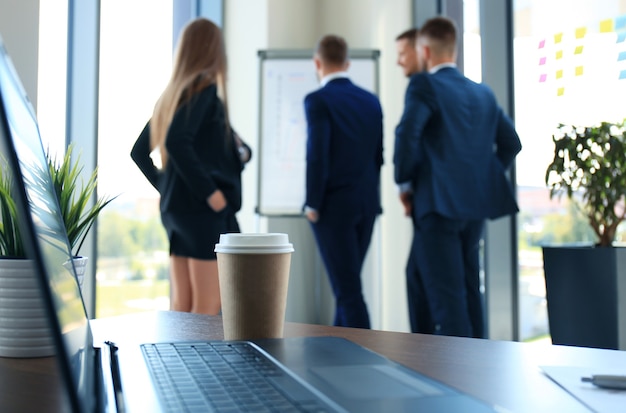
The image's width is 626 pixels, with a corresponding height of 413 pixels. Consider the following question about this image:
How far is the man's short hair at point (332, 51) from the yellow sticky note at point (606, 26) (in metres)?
1.26

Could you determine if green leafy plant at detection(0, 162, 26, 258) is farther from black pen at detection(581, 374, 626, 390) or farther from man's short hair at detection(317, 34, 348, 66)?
man's short hair at detection(317, 34, 348, 66)

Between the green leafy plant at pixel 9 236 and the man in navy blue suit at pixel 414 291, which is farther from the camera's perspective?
the man in navy blue suit at pixel 414 291

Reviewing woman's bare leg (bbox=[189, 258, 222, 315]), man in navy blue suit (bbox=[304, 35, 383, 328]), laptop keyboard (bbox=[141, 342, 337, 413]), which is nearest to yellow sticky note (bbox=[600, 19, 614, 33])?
man in navy blue suit (bbox=[304, 35, 383, 328])

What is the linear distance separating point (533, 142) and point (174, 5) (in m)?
2.13

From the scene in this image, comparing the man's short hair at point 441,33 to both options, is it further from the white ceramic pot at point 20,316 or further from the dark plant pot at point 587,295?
the white ceramic pot at point 20,316

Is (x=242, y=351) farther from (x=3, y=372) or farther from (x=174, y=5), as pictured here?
(x=174, y=5)

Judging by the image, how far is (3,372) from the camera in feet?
2.35

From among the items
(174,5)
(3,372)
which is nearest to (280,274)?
(3,372)

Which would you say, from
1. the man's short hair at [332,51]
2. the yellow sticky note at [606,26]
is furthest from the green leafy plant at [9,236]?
the yellow sticky note at [606,26]

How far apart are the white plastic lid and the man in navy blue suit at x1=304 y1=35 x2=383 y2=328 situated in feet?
7.12

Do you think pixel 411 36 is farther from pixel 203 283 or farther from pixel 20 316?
pixel 20 316

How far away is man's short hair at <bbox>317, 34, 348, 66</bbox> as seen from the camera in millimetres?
3156

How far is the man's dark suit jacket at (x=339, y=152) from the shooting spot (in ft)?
9.81

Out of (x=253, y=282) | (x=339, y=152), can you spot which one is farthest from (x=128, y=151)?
(x=253, y=282)
